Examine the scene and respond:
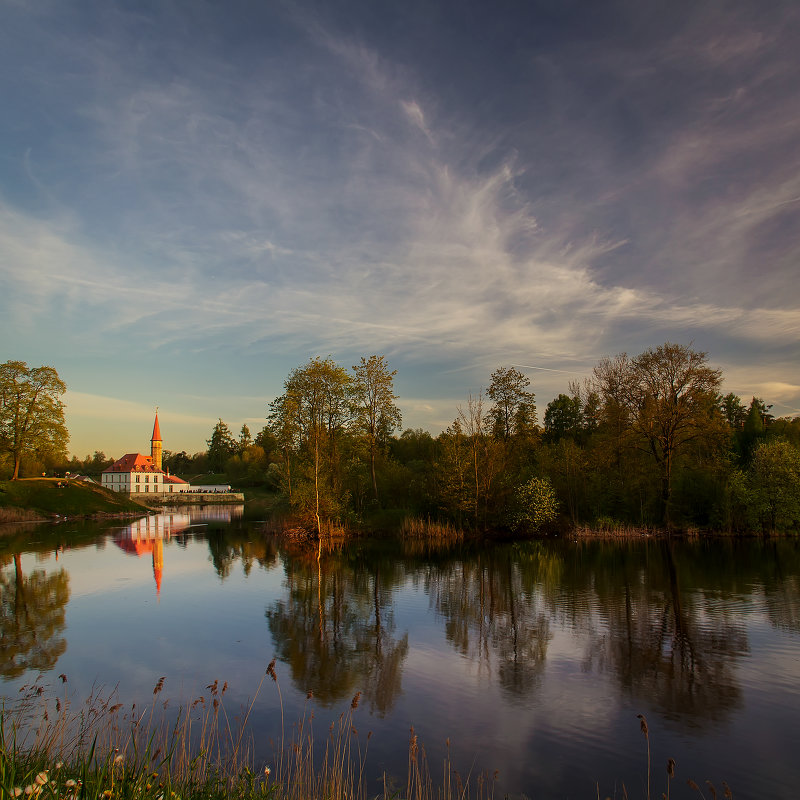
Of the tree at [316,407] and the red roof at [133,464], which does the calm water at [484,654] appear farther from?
the red roof at [133,464]

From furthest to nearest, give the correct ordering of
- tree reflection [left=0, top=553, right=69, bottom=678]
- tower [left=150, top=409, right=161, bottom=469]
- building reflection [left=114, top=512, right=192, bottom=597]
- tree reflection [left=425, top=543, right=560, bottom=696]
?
tower [left=150, top=409, right=161, bottom=469] < building reflection [left=114, top=512, right=192, bottom=597] < tree reflection [left=0, top=553, right=69, bottom=678] < tree reflection [left=425, top=543, right=560, bottom=696]

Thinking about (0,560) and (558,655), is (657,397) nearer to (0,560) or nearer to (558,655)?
(558,655)

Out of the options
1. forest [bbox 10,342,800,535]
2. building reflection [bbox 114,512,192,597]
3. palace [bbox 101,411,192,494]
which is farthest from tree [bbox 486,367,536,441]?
palace [bbox 101,411,192,494]

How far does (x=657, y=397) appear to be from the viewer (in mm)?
41875

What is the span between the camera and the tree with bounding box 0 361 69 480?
60594mm

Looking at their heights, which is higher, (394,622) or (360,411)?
(360,411)

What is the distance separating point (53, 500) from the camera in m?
60.8

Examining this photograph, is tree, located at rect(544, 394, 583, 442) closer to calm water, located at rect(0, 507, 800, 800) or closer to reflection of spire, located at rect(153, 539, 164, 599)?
calm water, located at rect(0, 507, 800, 800)

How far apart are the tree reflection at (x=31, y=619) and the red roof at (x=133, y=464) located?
97332mm

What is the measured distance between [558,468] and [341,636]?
32.8 meters

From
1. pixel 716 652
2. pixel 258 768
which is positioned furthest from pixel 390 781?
pixel 716 652

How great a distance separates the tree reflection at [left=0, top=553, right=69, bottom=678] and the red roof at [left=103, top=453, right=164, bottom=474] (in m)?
97.3

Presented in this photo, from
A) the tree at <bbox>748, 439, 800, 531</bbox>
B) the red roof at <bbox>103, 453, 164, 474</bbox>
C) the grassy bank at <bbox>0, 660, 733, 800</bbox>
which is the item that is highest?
the red roof at <bbox>103, 453, 164, 474</bbox>

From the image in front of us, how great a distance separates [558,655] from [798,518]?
114 feet
